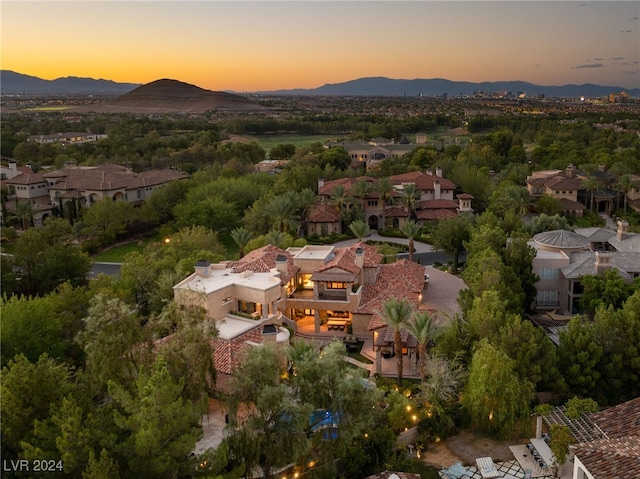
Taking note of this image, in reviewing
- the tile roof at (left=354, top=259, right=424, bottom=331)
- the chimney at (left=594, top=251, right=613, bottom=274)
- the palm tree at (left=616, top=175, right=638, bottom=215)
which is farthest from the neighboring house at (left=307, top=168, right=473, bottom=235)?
the chimney at (left=594, top=251, right=613, bottom=274)

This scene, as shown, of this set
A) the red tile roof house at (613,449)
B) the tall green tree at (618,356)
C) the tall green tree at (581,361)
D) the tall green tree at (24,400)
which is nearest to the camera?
the red tile roof house at (613,449)

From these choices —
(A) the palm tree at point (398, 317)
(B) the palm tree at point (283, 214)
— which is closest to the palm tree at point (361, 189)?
(B) the palm tree at point (283, 214)

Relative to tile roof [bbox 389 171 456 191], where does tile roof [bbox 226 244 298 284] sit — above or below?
below

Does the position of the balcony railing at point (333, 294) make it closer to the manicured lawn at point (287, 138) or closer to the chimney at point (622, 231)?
the chimney at point (622, 231)

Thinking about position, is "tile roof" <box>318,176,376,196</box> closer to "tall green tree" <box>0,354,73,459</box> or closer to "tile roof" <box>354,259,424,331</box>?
"tile roof" <box>354,259,424,331</box>

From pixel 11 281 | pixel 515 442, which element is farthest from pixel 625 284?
pixel 11 281

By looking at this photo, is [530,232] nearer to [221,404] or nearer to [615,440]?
[615,440]

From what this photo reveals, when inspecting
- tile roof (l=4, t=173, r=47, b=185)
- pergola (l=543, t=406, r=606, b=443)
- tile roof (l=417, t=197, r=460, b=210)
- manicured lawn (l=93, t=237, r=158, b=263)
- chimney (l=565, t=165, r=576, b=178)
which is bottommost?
manicured lawn (l=93, t=237, r=158, b=263)
